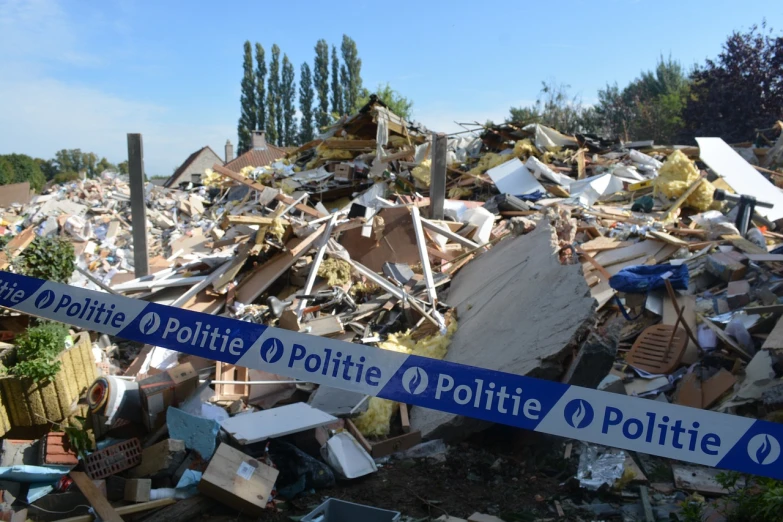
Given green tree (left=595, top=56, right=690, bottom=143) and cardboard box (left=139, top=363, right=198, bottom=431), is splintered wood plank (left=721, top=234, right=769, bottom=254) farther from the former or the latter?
green tree (left=595, top=56, right=690, bottom=143)

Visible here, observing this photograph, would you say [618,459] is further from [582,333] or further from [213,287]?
[213,287]

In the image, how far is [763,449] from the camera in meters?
2.47

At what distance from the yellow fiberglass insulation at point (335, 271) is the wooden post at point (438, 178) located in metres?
2.15

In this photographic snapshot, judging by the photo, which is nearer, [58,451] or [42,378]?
[58,451]

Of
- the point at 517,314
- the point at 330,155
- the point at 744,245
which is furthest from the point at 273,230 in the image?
the point at 330,155

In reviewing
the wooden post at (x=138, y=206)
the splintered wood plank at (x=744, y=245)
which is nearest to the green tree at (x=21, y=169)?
the wooden post at (x=138, y=206)

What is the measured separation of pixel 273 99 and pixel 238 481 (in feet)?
189

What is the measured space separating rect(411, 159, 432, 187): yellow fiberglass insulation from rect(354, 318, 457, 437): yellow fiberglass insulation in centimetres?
645

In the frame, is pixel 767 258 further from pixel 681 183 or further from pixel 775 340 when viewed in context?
pixel 681 183

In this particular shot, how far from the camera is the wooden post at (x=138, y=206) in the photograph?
30.7ft

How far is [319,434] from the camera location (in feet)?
15.9

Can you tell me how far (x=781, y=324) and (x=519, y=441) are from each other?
98.4 inches

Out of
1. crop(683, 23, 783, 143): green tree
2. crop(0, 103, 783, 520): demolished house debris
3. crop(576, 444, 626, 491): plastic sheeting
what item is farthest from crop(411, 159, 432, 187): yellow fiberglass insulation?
crop(683, 23, 783, 143): green tree

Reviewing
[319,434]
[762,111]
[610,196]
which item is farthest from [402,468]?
[762,111]
